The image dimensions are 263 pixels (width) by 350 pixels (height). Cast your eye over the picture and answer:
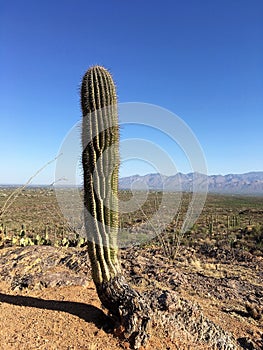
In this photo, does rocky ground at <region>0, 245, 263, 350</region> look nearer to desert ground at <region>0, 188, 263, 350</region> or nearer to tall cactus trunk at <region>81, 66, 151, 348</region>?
desert ground at <region>0, 188, 263, 350</region>

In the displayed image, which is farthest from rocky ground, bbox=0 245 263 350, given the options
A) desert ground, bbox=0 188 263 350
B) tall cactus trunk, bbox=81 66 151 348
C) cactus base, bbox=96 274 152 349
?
tall cactus trunk, bbox=81 66 151 348

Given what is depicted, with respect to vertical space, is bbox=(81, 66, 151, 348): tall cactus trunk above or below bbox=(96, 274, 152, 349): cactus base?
above

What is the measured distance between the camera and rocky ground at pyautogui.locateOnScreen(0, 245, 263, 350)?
134 inches

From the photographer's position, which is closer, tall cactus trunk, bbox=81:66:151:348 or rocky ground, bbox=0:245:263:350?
rocky ground, bbox=0:245:263:350

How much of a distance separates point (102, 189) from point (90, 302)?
154cm

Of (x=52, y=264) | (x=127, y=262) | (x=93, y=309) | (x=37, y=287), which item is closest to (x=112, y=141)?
(x=93, y=309)

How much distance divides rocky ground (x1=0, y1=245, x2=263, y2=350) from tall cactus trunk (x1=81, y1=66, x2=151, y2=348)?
1.41 feet

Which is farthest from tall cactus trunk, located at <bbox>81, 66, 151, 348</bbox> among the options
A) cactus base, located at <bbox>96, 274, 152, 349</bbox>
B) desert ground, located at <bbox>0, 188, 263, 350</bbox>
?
desert ground, located at <bbox>0, 188, 263, 350</bbox>

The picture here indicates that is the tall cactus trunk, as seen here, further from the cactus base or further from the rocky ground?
the rocky ground

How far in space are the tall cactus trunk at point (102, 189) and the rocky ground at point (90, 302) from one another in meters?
0.43

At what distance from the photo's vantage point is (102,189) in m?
3.72

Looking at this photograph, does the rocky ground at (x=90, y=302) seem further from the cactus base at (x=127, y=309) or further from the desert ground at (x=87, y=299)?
the cactus base at (x=127, y=309)

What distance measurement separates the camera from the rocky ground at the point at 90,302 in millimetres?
3398

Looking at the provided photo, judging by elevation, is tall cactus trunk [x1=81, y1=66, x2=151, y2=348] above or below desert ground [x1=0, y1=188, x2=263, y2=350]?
above
